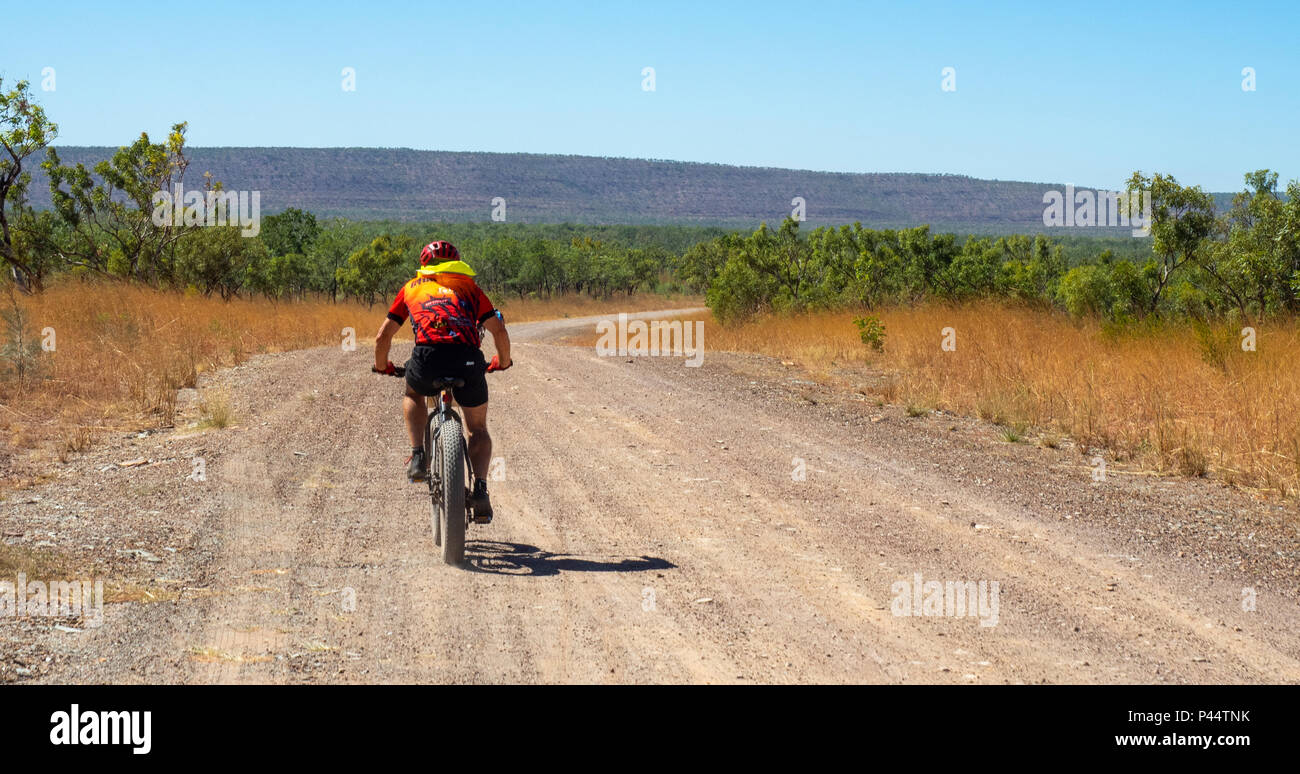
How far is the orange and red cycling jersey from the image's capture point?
6477 millimetres

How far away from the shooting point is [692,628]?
514cm

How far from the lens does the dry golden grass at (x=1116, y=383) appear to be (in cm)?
931

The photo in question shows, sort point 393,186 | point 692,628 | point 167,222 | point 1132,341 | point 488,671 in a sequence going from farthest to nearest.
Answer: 1. point 393,186
2. point 167,222
3. point 1132,341
4. point 692,628
5. point 488,671

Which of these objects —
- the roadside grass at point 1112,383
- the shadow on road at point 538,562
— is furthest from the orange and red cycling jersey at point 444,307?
the roadside grass at point 1112,383

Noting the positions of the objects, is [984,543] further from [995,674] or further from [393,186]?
[393,186]

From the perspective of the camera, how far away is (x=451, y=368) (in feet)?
21.4

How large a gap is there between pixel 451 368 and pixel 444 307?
0.37 metres

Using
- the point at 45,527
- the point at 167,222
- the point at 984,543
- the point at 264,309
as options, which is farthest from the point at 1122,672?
the point at 167,222

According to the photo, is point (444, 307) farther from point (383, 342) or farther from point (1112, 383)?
point (1112, 383)

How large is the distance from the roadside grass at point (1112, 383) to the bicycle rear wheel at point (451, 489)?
6183 mm

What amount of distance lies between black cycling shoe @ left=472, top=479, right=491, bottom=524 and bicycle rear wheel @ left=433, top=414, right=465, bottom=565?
21 cm

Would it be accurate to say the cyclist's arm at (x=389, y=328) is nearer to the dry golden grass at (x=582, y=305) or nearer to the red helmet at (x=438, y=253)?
the red helmet at (x=438, y=253)

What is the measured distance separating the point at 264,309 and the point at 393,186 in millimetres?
135954

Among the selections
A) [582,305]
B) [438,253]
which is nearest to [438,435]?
[438,253]
